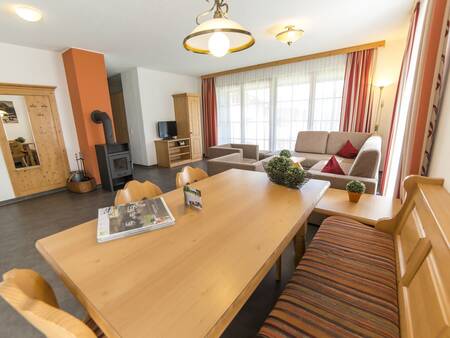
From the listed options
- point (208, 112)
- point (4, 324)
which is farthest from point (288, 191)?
point (208, 112)

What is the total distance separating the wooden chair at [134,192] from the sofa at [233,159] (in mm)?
1511

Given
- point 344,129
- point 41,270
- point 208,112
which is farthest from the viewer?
point 208,112

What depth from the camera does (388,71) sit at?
13.6 ft

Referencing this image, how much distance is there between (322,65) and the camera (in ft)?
15.5

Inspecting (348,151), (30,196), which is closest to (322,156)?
(348,151)

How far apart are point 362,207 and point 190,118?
507 cm

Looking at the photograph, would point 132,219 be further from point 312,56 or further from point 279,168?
point 312,56

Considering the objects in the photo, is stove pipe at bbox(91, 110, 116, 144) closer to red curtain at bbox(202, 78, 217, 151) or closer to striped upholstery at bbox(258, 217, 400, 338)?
red curtain at bbox(202, 78, 217, 151)

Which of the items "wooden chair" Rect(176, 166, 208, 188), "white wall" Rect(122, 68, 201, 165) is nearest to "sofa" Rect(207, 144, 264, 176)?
"wooden chair" Rect(176, 166, 208, 188)

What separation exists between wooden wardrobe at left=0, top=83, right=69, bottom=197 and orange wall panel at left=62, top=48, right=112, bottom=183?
13.6 inches

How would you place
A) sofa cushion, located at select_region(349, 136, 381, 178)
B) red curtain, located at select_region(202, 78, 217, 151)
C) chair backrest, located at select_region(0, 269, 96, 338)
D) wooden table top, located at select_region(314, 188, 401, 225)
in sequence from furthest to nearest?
red curtain, located at select_region(202, 78, 217, 151), sofa cushion, located at select_region(349, 136, 381, 178), wooden table top, located at select_region(314, 188, 401, 225), chair backrest, located at select_region(0, 269, 96, 338)

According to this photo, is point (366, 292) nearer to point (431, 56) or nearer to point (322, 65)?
point (431, 56)

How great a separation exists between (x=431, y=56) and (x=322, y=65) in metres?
3.80

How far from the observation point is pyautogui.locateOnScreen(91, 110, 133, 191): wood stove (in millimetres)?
3831
